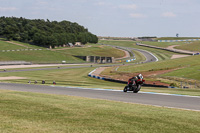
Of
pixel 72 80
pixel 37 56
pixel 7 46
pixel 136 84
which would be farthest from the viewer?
pixel 7 46

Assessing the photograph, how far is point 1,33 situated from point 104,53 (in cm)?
5685

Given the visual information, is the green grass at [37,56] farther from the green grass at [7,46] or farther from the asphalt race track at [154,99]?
the asphalt race track at [154,99]

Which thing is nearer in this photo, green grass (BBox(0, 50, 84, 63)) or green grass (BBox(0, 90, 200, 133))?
green grass (BBox(0, 90, 200, 133))

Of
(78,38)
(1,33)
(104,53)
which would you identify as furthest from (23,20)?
(104,53)

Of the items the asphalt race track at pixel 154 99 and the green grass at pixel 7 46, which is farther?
the green grass at pixel 7 46

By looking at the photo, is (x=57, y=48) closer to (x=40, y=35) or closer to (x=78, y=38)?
(x=40, y=35)

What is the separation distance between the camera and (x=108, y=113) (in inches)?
452

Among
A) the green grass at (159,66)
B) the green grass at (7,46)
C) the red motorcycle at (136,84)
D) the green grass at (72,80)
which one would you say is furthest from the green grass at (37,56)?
the red motorcycle at (136,84)

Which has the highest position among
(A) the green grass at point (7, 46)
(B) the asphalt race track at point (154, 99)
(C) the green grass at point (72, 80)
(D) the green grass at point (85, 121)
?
(A) the green grass at point (7, 46)

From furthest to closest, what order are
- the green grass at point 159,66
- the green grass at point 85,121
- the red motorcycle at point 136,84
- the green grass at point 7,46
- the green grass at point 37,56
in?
1. the green grass at point 7,46
2. the green grass at point 37,56
3. the green grass at point 159,66
4. the red motorcycle at point 136,84
5. the green grass at point 85,121

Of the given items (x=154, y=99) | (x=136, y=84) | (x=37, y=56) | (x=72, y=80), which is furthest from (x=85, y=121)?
(x=37, y=56)

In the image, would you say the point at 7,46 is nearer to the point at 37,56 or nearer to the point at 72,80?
the point at 37,56

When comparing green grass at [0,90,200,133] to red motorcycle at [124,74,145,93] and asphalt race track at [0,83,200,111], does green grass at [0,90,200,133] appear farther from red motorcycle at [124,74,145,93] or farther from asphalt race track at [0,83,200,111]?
red motorcycle at [124,74,145,93]

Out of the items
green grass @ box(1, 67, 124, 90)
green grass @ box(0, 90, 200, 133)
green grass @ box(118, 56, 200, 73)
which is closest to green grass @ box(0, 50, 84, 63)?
green grass @ box(118, 56, 200, 73)
